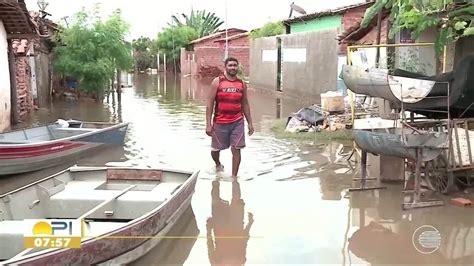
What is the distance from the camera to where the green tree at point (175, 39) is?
171ft

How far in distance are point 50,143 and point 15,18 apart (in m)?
6.56

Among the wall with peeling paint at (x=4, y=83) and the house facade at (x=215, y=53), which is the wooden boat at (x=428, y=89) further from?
the house facade at (x=215, y=53)

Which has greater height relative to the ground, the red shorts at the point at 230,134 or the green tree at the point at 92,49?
the green tree at the point at 92,49

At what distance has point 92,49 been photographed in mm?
20922

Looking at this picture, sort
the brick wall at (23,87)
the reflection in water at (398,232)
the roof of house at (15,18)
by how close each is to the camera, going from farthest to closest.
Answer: the brick wall at (23,87) < the roof of house at (15,18) < the reflection in water at (398,232)

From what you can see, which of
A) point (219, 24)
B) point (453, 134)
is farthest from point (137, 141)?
point (219, 24)

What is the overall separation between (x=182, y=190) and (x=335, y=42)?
45.1 feet

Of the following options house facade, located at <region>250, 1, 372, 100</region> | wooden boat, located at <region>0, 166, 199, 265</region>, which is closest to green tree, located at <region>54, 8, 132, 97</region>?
house facade, located at <region>250, 1, 372, 100</region>

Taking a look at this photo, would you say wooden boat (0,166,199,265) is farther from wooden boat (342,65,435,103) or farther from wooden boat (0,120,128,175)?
wooden boat (342,65,435,103)

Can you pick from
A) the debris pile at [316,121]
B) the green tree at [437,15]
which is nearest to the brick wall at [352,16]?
the debris pile at [316,121]

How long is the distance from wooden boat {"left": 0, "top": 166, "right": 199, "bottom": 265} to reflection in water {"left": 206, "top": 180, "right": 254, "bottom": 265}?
45 centimetres

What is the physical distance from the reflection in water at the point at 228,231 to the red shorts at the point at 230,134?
0.77 m

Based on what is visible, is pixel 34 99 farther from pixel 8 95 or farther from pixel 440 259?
pixel 440 259

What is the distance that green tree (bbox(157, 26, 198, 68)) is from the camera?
171 ft
